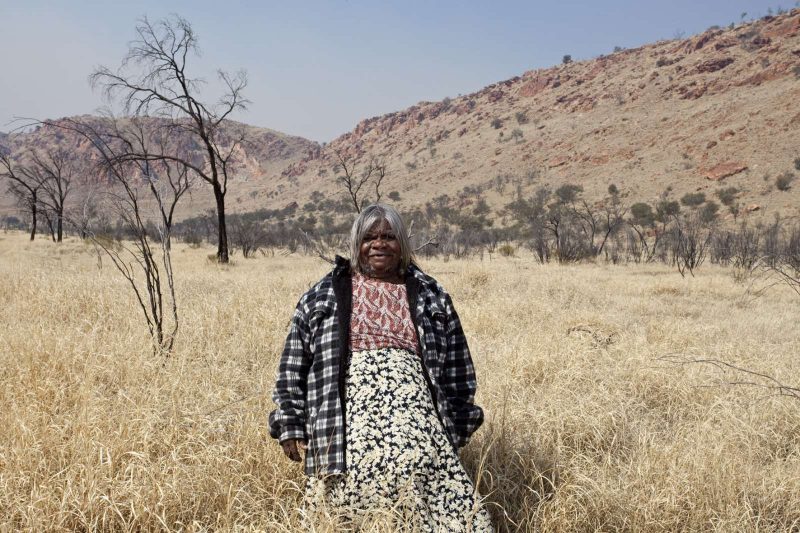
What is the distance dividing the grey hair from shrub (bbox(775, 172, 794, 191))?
31.7m

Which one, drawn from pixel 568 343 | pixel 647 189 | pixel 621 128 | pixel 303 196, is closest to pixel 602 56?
pixel 621 128

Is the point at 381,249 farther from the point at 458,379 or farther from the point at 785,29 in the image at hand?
the point at 785,29

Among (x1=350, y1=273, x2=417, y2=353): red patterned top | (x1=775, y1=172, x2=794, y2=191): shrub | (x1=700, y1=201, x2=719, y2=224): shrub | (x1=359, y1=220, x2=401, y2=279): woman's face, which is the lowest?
(x1=350, y1=273, x2=417, y2=353): red patterned top

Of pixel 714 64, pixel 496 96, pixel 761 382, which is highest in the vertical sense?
pixel 496 96

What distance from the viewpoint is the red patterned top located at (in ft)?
7.14

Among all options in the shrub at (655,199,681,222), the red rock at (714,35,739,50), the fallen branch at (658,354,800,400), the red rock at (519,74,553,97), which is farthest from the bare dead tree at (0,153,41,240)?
the red rock at (519,74,553,97)

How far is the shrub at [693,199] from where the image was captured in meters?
28.5

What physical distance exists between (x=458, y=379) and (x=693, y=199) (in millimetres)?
31807

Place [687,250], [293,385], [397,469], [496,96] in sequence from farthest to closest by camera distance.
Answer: [496,96] < [687,250] < [293,385] < [397,469]

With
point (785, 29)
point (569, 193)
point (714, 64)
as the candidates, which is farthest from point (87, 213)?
point (785, 29)

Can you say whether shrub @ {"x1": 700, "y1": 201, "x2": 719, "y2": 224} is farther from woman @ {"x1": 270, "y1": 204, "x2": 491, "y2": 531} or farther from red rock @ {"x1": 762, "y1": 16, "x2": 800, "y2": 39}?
red rock @ {"x1": 762, "y1": 16, "x2": 800, "y2": 39}

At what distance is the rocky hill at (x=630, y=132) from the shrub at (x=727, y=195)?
0.39 m

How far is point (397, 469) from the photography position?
1838 millimetres

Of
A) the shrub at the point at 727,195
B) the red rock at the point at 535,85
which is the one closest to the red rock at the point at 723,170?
the shrub at the point at 727,195
